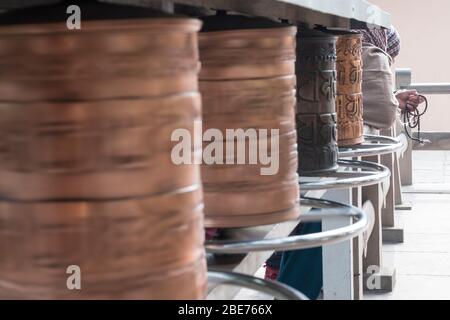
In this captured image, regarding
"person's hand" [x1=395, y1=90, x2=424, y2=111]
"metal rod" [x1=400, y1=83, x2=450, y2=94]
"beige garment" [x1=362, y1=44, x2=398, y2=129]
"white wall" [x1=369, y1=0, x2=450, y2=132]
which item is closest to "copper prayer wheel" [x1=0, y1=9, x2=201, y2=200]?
"beige garment" [x1=362, y1=44, x2=398, y2=129]

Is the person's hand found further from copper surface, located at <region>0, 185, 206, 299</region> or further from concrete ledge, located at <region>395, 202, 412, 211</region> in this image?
copper surface, located at <region>0, 185, 206, 299</region>

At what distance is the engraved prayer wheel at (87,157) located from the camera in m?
0.66

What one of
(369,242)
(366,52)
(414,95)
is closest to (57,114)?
(366,52)

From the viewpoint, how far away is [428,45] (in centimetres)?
860

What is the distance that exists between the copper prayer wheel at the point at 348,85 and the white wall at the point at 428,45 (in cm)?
702

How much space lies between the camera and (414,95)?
388 cm

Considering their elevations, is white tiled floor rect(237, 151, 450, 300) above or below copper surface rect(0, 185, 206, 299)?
below

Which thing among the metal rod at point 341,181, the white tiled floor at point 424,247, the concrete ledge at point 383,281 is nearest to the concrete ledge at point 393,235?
the white tiled floor at point 424,247

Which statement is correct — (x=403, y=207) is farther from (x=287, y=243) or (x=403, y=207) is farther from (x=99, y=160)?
(x=99, y=160)

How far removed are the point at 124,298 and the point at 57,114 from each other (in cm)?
14

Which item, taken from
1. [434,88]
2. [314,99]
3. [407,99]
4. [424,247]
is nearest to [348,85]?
[314,99]

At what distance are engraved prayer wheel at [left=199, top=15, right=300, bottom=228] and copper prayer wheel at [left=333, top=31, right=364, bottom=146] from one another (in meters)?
0.69

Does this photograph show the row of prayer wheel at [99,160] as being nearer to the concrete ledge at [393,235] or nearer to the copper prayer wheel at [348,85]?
the copper prayer wheel at [348,85]

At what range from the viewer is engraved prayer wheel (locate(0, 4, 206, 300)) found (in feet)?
2.15
